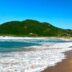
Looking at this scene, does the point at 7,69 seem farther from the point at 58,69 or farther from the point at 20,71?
the point at 58,69

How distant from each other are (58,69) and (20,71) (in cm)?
239

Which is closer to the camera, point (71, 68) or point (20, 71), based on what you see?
point (20, 71)

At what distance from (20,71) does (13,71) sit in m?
0.41

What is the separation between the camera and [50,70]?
15.3m

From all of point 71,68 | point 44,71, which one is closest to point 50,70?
point 44,71

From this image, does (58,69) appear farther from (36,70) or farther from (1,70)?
(1,70)

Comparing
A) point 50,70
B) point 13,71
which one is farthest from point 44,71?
point 13,71

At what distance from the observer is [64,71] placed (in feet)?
48.8

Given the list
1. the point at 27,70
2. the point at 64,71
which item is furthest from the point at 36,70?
the point at 64,71

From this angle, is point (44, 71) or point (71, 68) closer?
point (44, 71)

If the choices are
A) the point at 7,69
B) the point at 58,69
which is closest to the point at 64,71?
the point at 58,69

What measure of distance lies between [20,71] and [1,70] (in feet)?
4.02

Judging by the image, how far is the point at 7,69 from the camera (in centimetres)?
1564

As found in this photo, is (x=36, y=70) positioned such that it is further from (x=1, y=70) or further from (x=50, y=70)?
(x=1, y=70)
